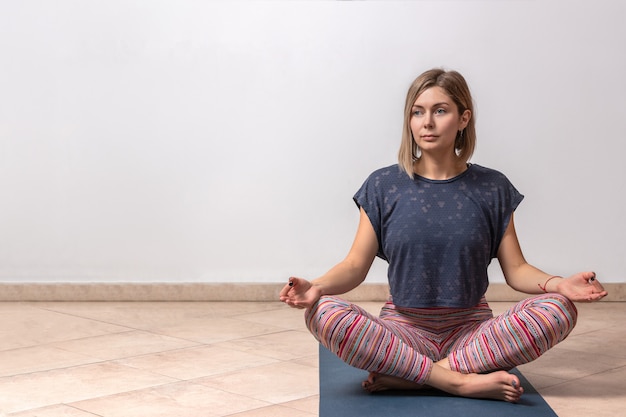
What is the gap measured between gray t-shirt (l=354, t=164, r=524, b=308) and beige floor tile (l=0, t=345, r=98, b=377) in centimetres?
90

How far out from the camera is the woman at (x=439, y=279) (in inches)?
76.5

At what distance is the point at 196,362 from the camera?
2.42 metres

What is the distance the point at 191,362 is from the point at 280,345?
35cm

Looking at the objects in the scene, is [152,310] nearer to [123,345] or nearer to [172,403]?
[123,345]

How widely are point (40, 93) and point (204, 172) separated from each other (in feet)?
2.33

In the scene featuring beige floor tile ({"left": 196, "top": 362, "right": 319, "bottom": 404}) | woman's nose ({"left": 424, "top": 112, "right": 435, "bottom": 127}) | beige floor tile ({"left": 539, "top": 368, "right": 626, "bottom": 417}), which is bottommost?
beige floor tile ({"left": 196, "top": 362, "right": 319, "bottom": 404})

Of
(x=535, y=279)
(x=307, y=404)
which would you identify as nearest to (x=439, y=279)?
(x=535, y=279)

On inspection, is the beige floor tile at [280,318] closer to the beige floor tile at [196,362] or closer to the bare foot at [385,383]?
the beige floor tile at [196,362]

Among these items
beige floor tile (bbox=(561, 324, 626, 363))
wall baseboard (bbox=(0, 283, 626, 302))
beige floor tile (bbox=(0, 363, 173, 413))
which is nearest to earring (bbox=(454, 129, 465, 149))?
beige floor tile (bbox=(561, 324, 626, 363))

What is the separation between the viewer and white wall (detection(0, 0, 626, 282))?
3.48 meters

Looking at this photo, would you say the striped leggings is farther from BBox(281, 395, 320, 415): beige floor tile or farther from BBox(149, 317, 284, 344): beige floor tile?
BBox(149, 317, 284, 344): beige floor tile

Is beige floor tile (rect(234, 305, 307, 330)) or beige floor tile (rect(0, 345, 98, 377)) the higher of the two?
beige floor tile (rect(234, 305, 307, 330))

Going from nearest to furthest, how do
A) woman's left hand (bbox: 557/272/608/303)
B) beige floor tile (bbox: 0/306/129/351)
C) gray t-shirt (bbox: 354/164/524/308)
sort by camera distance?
woman's left hand (bbox: 557/272/608/303) < gray t-shirt (bbox: 354/164/524/308) < beige floor tile (bbox: 0/306/129/351)

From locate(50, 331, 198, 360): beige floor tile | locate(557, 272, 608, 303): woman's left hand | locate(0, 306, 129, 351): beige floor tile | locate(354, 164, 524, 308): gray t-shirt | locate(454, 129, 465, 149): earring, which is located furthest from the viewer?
locate(0, 306, 129, 351): beige floor tile
